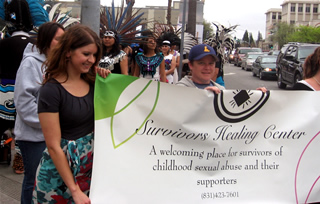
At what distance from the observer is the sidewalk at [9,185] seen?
4.31 metres

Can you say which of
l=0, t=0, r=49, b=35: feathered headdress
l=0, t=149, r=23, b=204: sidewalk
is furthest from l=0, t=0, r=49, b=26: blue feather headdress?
l=0, t=149, r=23, b=204: sidewalk

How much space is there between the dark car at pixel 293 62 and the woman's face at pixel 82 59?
13130 millimetres

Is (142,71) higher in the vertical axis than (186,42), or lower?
lower

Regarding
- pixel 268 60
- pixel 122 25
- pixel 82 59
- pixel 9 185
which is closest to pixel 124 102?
pixel 82 59

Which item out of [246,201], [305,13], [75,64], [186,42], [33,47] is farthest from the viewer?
[305,13]

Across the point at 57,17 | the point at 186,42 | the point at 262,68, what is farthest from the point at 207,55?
the point at 262,68

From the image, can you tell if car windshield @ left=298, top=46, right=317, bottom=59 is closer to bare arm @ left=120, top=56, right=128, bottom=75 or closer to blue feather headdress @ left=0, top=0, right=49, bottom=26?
bare arm @ left=120, top=56, right=128, bottom=75

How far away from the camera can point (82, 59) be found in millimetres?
2404

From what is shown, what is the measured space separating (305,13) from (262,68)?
10855 centimetres

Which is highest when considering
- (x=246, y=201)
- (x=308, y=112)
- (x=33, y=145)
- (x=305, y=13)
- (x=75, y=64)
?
(x=305, y=13)

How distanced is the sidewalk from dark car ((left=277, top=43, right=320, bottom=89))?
11.8 metres

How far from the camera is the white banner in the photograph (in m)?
2.55

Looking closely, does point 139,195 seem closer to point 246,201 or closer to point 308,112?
point 246,201

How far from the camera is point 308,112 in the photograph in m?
3.03
